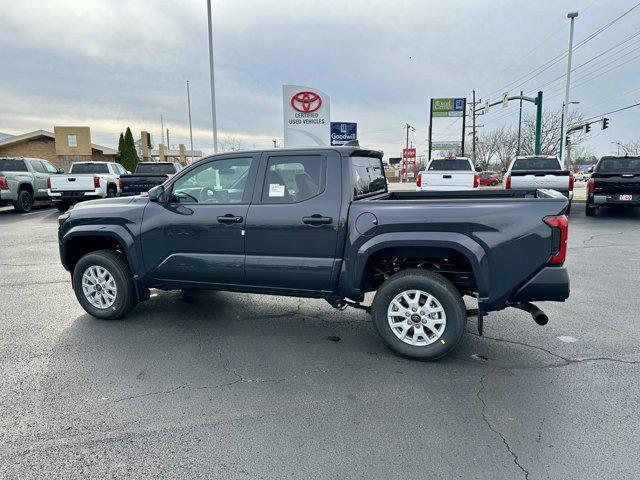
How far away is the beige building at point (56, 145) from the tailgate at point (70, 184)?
23529mm

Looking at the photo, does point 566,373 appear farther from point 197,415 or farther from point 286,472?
point 197,415

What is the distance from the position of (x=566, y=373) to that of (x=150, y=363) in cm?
351

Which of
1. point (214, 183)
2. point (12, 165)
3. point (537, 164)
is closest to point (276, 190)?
point (214, 183)

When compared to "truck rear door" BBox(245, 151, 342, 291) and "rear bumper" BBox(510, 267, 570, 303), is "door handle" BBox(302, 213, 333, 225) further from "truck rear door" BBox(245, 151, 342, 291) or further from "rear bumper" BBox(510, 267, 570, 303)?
"rear bumper" BBox(510, 267, 570, 303)

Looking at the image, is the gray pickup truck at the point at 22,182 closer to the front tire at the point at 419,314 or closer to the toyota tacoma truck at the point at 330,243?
the toyota tacoma truck at the point at 330,243

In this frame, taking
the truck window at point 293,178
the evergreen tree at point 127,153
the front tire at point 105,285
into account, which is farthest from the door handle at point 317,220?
the evergreen tree at point 127,153

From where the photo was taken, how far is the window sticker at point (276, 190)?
4.26 meters

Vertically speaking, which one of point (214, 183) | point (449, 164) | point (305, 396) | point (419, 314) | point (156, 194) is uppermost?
point (449, 164)

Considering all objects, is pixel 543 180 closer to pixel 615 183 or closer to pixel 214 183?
pixel 615 183

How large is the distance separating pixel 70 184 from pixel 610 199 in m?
17.3

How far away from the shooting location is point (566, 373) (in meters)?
3.64

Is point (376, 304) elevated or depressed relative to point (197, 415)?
elevated

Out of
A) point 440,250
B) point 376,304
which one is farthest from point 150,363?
point 440,250

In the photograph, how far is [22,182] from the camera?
16.0 meters
